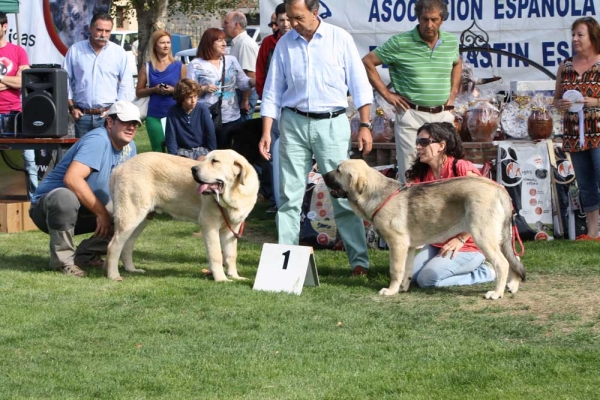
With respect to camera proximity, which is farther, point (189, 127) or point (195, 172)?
point (189, 127)

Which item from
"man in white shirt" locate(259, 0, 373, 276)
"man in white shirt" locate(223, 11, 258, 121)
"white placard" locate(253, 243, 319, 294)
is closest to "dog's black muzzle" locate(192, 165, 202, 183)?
"man in white shirt" locate(259, 0, 373, 276)

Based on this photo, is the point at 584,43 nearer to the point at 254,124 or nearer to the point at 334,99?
the point at 334,99

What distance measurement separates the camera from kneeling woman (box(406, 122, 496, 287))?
7281mm

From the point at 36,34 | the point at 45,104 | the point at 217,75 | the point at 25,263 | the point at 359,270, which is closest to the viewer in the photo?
the point at 359,270

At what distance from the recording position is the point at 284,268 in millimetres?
7188

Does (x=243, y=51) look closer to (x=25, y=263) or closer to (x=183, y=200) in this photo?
(x=25, y=263)

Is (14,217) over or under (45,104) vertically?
under

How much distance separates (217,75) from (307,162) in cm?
340

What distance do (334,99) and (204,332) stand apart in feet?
7.52

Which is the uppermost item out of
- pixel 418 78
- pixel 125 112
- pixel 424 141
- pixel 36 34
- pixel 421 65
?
pixel 36 34

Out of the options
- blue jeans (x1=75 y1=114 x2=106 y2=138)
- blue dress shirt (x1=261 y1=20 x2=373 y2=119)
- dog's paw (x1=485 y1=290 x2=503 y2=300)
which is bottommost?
dog's paw (x1=485 y1=290 x2=503 y2=300)

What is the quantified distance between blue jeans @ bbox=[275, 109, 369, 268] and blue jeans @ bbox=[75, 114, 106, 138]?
3.39m

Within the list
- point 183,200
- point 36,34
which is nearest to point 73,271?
point 183,200

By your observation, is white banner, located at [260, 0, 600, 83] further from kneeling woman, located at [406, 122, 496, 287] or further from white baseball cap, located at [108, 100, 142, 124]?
white baseball cap, located at [108, 100, 142, 124]
